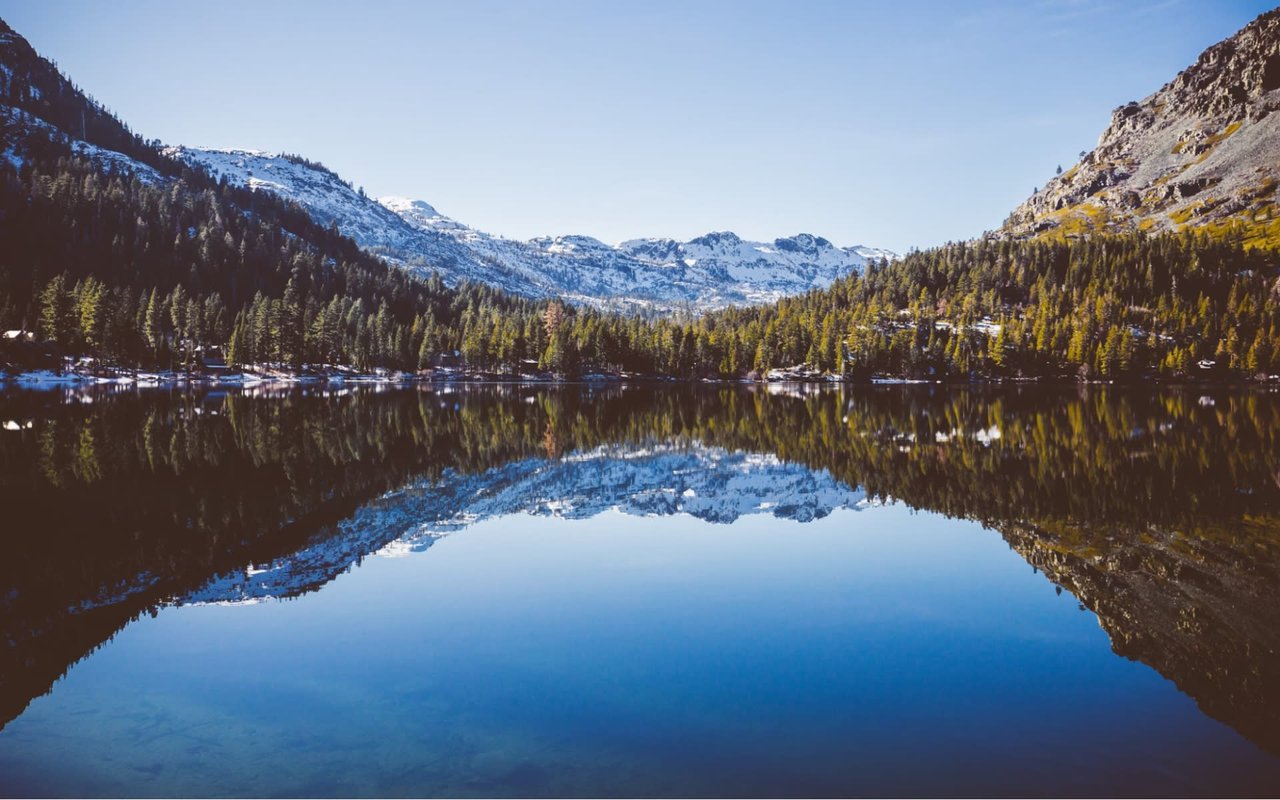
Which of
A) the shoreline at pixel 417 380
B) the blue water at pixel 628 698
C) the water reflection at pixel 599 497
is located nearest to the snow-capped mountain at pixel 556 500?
the water reflection at pixel 599 497

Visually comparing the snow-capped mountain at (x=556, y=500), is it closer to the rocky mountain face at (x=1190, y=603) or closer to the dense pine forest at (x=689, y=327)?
the rocky mountain face at (x=1190, y=603)

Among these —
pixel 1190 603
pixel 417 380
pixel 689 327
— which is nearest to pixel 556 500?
pixel 1190 603

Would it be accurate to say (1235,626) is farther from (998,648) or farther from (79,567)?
(79,567)

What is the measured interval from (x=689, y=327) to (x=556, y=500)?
149565 mm

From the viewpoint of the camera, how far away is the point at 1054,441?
142ft

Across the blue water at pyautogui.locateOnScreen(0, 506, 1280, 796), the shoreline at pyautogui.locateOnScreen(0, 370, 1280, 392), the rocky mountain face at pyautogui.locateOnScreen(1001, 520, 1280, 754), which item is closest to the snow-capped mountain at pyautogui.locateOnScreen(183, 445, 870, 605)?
the blue water at pyautogui.locateOnScreen(0, 506, 1280, 796)

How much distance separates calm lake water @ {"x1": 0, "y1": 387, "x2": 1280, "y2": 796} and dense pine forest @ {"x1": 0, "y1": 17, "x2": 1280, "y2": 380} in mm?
125753

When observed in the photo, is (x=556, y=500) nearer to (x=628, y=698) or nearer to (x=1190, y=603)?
(x=628, y=698)

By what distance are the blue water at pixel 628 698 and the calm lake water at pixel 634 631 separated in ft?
0.20

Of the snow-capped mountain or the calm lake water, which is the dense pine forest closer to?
the snow-capped mountain

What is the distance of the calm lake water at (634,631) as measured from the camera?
9.30 metres

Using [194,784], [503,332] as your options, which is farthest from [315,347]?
[194,784]

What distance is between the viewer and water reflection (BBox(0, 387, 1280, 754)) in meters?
14.1

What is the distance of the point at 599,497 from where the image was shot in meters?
29.1
